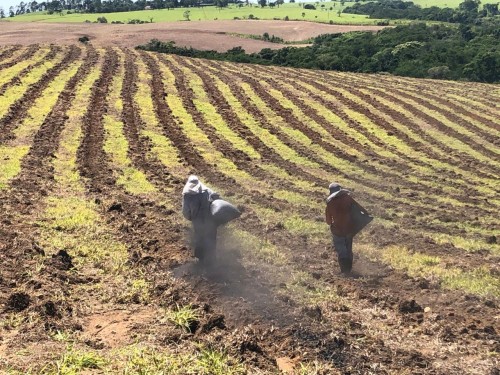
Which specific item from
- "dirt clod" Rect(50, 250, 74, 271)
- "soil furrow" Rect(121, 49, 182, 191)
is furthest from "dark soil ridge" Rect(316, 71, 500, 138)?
"dirt clod" Rect(50, 250, 74, 271)

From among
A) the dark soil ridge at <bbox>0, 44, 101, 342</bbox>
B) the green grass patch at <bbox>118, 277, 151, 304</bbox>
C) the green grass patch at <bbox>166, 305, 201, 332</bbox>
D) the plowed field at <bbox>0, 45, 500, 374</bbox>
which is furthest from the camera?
the green grass patch at <bbox>118, 277, 151, 304</bbox>

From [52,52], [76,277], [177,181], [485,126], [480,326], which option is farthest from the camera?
[52,52]

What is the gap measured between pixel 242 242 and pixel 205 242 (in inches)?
72.7

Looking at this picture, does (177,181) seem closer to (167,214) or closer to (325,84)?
(167,214)

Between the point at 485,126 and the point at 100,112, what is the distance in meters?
19.6

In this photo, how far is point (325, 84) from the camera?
3812 centimetres

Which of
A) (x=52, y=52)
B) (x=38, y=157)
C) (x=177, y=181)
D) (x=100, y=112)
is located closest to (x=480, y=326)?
(x=177, y=181)

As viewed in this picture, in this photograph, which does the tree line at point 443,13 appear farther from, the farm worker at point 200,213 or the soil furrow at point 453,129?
the farm worker at point 200,213

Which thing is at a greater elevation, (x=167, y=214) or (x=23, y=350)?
(x=23, y=350)

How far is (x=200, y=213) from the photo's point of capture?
369 inches

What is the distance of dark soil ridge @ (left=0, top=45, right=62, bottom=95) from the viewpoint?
94.9 feet

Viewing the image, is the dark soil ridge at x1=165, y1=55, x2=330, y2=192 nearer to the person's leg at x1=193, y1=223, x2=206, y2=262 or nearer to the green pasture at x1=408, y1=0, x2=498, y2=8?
the person's leg at x1=193, y1=223, x2=206, y2=262

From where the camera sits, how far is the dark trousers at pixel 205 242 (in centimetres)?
945

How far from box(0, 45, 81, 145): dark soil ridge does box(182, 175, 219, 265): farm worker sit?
42.1 ft
